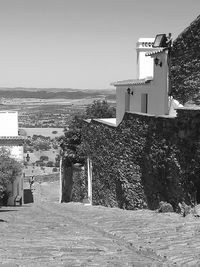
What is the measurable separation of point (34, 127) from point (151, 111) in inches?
5085

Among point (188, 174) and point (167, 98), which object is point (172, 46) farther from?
point (188, 174)

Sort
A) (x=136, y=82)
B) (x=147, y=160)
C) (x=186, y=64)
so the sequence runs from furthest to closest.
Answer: (x=136, y=82)
(x=186, y=64)
(x=147, y=160)

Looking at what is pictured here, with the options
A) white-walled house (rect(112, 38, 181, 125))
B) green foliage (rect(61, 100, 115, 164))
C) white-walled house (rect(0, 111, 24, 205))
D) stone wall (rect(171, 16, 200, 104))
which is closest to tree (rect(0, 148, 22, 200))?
green foliage (rect(61, 100, 115, 164))

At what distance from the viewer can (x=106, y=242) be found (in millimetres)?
8781

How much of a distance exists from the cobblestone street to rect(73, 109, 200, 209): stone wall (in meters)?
1.57

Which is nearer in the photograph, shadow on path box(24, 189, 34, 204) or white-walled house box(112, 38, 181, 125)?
white-walled house box(112, 38, 181, 125)

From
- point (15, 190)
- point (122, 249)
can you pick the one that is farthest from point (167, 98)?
point (15, 190)

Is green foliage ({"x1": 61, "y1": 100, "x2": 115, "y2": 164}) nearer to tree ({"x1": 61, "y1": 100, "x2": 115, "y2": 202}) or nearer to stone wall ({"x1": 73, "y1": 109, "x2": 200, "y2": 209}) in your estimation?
tree ({"x1": 61, "y1": 100, "x2": 115, "y2": 202})

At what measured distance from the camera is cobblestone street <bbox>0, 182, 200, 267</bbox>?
23.3ft

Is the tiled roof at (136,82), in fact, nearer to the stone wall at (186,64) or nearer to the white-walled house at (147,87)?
the white-walled house at (147,87)

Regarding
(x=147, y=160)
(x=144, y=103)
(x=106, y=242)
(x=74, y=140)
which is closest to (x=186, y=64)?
(x=147, y=160)

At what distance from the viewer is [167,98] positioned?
17984 millimetres

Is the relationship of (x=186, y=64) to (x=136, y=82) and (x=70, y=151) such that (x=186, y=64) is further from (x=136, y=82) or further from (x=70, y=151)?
(x=70, y=151)

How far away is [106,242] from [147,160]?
6.91 m
